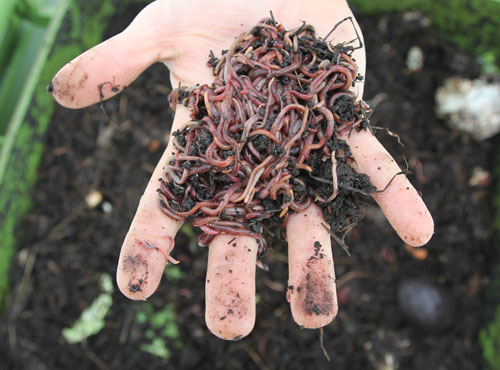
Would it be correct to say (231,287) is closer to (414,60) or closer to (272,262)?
(272,262)

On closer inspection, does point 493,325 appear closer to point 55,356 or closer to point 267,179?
point 267,179

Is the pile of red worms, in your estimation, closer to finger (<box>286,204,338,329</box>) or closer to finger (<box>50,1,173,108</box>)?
finger (<box>286,204,338,329</box>)

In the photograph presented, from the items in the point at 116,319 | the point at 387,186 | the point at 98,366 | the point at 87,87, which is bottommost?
the point at 98,366

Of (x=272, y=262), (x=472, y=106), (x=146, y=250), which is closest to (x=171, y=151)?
(x=146, y=250)

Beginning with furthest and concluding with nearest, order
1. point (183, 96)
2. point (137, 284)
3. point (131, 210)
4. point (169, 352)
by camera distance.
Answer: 1. point (131, 210)
2. point (169, 352)
3. point (183, 96)
4. point (137, 284)

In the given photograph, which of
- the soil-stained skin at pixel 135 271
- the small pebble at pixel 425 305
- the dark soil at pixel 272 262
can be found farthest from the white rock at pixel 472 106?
the soil-stained skin at pixel 135 271

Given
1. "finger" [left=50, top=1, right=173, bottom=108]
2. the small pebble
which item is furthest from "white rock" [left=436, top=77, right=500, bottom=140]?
"finger" [left=50, top=1, right=173, bottom=108]

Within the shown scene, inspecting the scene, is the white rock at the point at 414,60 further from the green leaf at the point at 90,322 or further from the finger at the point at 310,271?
the green leaf at the point at 90,322

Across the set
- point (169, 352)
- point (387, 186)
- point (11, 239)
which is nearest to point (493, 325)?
point (387, 186)
